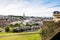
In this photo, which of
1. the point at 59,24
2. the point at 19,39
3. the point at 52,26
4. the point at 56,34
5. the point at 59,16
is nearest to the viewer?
the point at 56,34

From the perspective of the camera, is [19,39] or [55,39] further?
[19,39]

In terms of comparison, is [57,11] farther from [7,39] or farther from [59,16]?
[7,39]

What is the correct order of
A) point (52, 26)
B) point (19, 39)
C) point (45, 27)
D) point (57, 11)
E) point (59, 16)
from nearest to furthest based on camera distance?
point (52, 26), point (45, 27), point (57, 11), point (59, 16), point (19, 39)

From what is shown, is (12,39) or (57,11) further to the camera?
(12,39)

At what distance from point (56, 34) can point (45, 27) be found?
2.35m

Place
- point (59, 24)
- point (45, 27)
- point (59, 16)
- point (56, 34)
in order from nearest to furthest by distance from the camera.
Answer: point (56, 34), point (59, 24), point (45, 27), point (59, 16)

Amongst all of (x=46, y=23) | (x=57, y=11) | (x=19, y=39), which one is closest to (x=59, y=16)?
(x=57, y=11)

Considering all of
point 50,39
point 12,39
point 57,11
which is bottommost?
point 12,39

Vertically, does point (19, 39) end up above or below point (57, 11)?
below

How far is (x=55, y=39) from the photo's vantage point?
5621mm

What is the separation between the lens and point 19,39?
1638 centimetres

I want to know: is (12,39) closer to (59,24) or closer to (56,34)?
(59,24)

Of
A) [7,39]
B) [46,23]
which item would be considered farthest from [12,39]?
[46,23]

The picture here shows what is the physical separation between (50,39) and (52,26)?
1.73m
